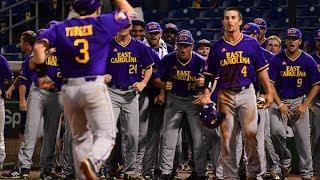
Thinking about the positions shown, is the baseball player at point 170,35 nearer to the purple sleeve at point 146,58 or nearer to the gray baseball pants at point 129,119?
the purple sleeve at point 146,58

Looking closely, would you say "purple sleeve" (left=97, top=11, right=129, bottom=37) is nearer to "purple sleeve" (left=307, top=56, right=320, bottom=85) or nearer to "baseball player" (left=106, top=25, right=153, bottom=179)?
"baseball player" (left=106, top=25, right=153, bottom=179)

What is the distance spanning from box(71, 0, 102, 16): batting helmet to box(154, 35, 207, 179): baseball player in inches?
149

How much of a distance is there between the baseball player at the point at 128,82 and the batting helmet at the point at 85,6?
3.37 m

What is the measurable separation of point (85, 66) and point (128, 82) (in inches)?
142

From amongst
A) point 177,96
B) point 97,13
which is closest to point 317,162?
point 177,96

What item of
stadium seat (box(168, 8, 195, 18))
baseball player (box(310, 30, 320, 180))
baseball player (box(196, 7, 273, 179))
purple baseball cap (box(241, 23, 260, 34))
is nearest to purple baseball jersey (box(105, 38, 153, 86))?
purple baseball cap (box(241, 23, 260, 34))

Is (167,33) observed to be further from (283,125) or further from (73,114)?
(73,114)

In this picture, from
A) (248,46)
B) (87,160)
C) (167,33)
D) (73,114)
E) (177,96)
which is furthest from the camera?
(167,33)

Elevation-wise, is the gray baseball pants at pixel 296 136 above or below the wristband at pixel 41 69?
below

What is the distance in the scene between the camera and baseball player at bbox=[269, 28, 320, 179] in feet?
36.0

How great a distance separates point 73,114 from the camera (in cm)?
724

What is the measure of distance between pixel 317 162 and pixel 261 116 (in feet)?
4.59

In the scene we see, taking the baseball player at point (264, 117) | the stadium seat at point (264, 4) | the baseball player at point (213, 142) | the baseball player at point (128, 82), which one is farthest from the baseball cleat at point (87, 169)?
the stadium seat at point (264, 4)

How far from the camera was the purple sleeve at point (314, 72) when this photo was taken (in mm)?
10984
